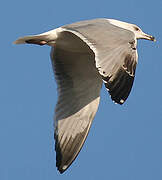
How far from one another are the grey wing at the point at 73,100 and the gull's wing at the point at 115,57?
1448 millimetres

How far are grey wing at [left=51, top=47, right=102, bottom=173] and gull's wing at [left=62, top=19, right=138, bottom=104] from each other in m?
1.45

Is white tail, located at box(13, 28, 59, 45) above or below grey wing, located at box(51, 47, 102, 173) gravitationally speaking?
above

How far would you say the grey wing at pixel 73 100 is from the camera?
10320 mm

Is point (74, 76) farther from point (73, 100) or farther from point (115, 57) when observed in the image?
point (115, 57)

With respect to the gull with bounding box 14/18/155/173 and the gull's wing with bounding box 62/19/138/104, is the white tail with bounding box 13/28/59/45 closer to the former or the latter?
the gull with bounding box 14/18/155/173


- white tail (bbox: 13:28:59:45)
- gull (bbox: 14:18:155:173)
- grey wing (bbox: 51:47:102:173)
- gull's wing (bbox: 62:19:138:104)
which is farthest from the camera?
grey wing (bbox: 51:47:102:173)

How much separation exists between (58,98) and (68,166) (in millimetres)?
1021

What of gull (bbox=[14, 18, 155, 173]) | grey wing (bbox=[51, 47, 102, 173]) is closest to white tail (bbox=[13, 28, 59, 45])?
gull (bbox=[14, 18, 155, 173])

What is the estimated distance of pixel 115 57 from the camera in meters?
8.73

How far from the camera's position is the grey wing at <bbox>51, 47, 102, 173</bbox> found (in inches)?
406

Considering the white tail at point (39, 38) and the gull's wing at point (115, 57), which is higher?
the white tail at point (39, 38)

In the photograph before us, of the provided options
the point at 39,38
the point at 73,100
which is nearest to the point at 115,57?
the point at 39,38

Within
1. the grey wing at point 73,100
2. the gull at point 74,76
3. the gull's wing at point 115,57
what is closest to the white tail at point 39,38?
the gull at point 74,76

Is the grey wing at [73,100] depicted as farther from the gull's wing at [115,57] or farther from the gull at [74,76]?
the gull's wing at [115,57]
